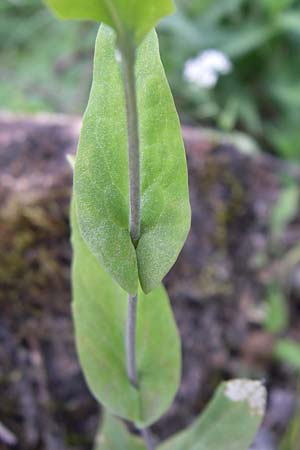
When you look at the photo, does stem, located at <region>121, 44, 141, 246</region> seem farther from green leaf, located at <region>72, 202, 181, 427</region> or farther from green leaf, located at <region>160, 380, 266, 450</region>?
green leaf, located at <region>160, 380, 266, 450</region>

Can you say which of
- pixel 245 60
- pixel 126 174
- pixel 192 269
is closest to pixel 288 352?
pixel 192 269

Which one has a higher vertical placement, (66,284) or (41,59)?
(41,59)

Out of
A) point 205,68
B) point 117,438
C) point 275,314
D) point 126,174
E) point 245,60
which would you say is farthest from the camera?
point 245,60

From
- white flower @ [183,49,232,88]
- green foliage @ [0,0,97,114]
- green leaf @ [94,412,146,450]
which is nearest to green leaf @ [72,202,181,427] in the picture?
green leaf @ [94,412,146,450]

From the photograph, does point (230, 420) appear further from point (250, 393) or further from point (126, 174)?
point (126, 174)

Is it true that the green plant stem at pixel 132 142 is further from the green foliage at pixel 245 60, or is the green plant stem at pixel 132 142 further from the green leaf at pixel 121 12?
the green foliage at pixel 245 60

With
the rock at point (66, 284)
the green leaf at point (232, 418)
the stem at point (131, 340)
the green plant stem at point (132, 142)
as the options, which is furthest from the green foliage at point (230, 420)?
the rock at point (66, 284)

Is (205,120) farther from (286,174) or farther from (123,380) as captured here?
(123,380)
